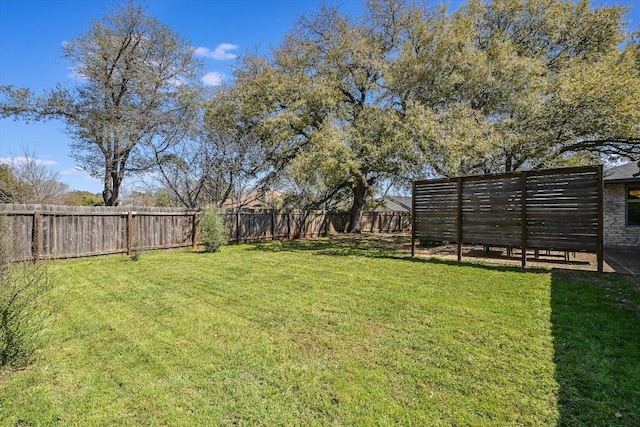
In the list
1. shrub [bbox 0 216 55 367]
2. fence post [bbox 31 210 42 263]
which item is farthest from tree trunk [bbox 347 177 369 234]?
shrub [bbox 0 216 55 367]

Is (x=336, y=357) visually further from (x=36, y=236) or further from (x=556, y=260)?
(x=36, y=236)

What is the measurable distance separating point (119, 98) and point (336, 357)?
1468 centimetres

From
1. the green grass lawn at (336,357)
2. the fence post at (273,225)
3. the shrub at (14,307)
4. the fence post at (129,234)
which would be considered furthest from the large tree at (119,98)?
the shrub at (14,307)

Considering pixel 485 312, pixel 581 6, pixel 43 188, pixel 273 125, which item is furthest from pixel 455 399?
pixel 43 188

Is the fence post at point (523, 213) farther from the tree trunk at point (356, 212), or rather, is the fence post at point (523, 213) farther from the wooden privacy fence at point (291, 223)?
the tree trunk at point (356, 212)

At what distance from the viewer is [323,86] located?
13.1 metres

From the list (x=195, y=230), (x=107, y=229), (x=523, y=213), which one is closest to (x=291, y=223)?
(x=195, y=230)

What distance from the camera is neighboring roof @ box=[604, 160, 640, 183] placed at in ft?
35.3

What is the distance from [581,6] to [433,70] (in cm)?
599

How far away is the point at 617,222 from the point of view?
11.4 metres

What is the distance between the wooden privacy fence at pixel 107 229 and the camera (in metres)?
7.77

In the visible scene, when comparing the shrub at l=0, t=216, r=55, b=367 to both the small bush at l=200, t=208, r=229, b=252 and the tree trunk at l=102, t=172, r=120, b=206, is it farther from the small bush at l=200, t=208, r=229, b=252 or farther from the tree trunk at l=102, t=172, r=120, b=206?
the tree trunk at l=102, t=172, r=120, b=206

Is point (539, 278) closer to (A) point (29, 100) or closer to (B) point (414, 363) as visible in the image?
(B) point (414, 363)

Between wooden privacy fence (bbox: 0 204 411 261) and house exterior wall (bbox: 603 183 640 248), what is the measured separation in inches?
494
